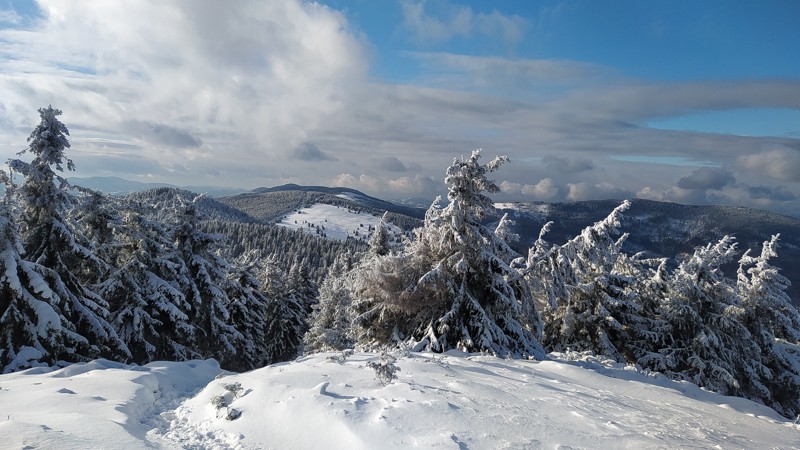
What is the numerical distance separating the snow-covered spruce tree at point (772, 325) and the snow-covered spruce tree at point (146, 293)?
25240 millimetres

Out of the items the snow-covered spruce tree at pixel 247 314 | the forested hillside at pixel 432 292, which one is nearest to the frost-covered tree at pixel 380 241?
the forested hillside at pixel 432 292

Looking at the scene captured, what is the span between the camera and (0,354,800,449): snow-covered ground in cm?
563

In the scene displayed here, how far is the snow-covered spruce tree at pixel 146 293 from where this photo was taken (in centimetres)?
1702

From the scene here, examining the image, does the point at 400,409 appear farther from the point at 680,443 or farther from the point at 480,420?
the point at 680,443

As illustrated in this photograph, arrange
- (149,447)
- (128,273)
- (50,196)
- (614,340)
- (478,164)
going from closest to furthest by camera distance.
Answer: (149,447)
(478,164)
(50,196)
(128,273)
(614,340)

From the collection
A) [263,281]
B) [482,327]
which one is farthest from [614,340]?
[263,281]

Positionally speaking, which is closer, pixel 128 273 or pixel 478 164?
pixel 478 164

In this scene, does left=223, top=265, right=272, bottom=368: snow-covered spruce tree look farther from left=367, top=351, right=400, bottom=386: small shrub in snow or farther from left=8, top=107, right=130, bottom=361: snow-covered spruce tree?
left=367, top=351, right=400, bottom=386: small shrub in snow

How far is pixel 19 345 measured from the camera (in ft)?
43.0

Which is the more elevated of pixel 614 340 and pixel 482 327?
pixel 482 327

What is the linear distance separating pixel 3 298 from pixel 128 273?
427 cm

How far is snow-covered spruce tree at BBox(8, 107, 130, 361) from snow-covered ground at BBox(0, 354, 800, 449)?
18.9 feet

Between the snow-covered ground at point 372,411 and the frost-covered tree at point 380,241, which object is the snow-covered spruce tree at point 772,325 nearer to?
the snow-covered ground at point 372,411

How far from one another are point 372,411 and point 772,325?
2384 cm
